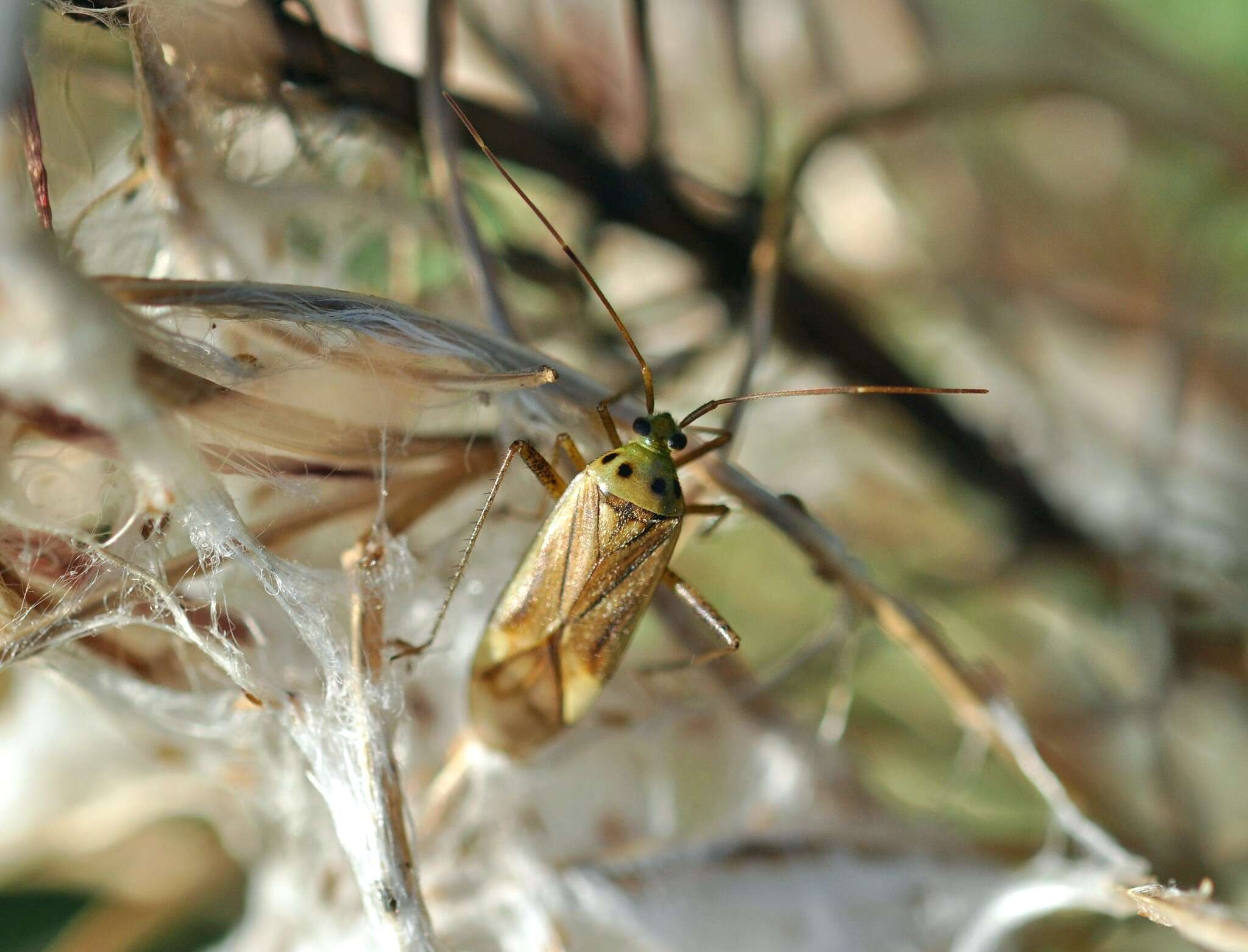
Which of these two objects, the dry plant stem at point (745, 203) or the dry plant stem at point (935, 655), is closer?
the dry plant stem at point (935, 655)

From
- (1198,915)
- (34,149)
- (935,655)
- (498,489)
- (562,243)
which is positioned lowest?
(1198,915)

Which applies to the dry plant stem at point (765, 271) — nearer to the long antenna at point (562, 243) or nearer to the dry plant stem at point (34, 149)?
the long antenna at point (562, 243)

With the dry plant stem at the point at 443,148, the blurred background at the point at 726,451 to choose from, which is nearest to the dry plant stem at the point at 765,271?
the blurred background at the point at 726,451

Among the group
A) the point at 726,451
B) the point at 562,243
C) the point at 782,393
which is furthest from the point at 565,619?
the point at 562,243

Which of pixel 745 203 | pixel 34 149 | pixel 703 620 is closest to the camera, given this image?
pixel 34 149

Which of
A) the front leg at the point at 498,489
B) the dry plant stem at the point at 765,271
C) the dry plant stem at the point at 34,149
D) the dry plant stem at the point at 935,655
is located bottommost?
the dry plant stem at the point at 935,655

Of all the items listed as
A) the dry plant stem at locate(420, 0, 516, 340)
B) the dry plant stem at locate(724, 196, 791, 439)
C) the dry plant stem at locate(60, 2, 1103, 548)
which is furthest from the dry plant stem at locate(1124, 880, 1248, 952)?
the dry plant stem at locate(60, 2, 1103, 548)

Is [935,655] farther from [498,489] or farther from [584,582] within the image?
[498,489]

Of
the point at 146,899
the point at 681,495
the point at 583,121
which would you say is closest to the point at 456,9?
the point at 583,121
